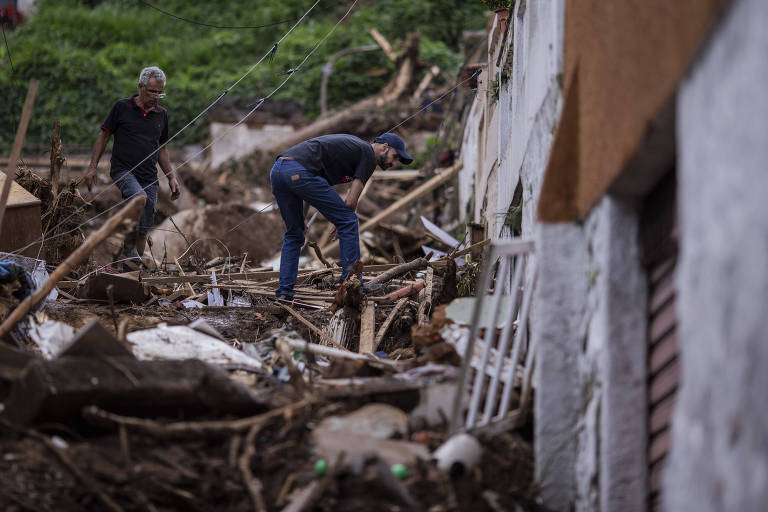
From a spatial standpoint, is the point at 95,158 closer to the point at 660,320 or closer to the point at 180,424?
the point at 180,424

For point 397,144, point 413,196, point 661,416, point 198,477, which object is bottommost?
point 198,477

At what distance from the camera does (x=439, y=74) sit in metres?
20.7

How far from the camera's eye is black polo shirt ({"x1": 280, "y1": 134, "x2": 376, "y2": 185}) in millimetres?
7090

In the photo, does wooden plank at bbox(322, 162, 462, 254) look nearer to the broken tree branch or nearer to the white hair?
the white hair

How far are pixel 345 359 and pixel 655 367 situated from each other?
1996 mm

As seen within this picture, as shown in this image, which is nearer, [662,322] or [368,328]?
[662,322]

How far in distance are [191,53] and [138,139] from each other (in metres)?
19.0

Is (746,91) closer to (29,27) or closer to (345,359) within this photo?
(345,359)

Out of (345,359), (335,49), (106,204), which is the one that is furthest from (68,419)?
(335,49)

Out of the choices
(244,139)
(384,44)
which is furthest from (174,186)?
(384,44)

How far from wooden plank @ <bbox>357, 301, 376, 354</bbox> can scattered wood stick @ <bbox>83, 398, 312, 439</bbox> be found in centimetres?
239

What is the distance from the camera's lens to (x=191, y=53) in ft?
85.5

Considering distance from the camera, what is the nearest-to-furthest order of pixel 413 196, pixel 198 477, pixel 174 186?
pixel 198 477, pixel 174 186, pixel 413 196

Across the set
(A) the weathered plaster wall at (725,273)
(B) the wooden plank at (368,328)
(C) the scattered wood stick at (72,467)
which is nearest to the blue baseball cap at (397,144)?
(B) the wooden plank at (368,328)
